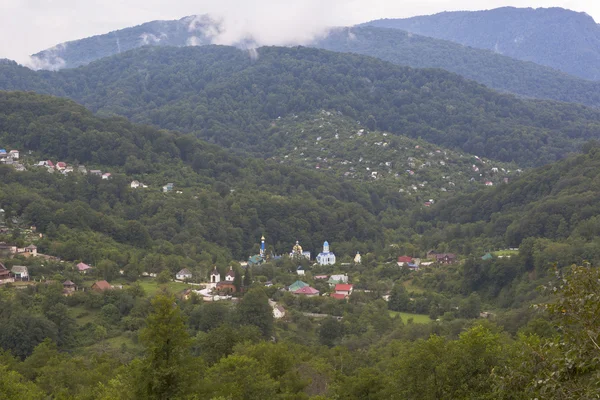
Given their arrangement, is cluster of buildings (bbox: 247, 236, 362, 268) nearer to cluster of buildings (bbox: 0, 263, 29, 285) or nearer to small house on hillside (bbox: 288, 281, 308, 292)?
small house on hillside (bbox: 288, 281, 308, 292)

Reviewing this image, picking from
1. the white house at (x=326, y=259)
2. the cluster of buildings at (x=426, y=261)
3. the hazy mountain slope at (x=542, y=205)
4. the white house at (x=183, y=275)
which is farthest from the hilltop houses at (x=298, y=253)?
the white house at (x=183, y=275)

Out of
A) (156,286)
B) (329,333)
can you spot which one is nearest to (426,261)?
(329,333)

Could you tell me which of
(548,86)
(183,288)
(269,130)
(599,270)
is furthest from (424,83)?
(599,270)

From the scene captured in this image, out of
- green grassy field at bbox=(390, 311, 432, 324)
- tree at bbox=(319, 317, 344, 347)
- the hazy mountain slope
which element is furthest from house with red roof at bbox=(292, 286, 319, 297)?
the hazy mountain slope

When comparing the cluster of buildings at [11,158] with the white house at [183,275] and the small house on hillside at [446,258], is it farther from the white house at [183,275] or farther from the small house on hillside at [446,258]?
the small house on hillside at [446,258]

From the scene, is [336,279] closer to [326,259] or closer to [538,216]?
[326,259]

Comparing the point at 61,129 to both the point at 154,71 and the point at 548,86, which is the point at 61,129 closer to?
the point at 154,71
